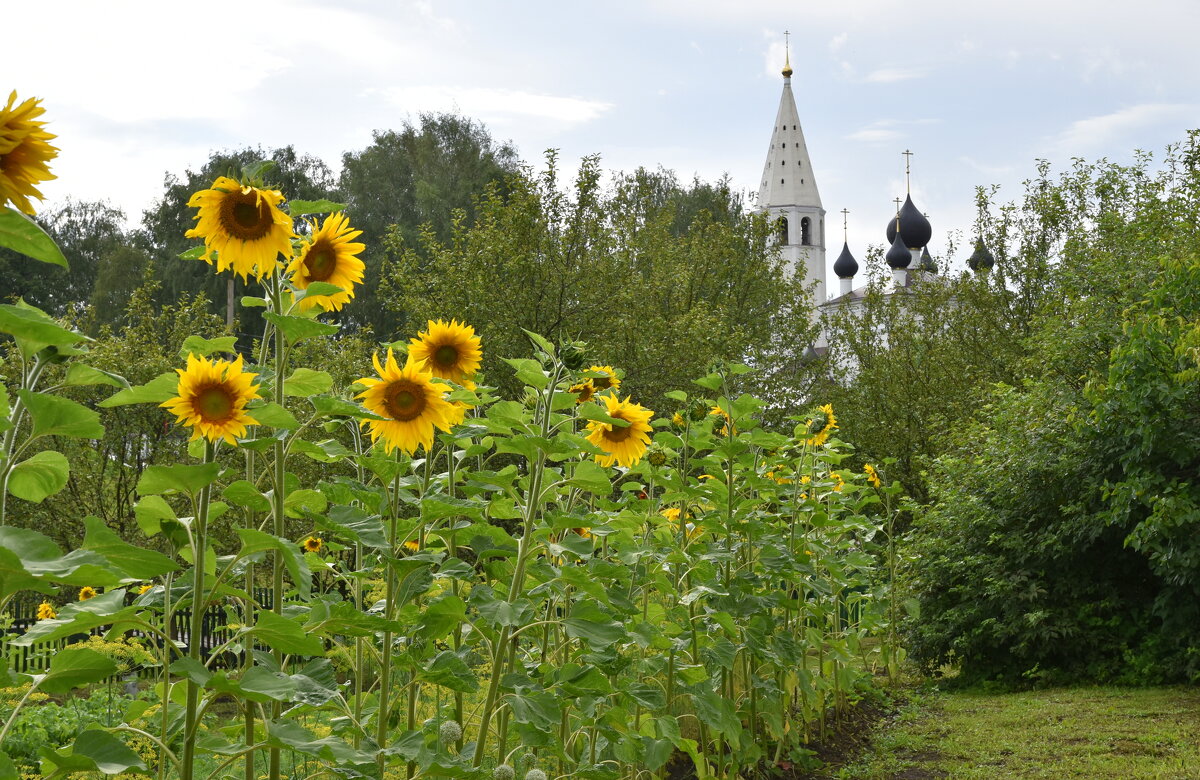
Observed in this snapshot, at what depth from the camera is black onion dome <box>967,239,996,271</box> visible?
1898cm

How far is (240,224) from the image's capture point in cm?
211

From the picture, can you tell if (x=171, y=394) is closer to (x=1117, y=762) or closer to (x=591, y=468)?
(x=591, y=468)

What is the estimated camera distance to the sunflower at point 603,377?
309 cm

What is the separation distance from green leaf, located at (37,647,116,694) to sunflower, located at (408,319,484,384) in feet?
4.27

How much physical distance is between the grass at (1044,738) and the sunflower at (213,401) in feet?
11.8

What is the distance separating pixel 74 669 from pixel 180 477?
12.2 inches

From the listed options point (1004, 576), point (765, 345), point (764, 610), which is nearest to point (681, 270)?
point (765, 345)

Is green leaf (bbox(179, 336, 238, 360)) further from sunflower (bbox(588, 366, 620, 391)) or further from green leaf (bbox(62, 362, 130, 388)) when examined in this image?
sunflower (bbox(588, 366, 620, 391))

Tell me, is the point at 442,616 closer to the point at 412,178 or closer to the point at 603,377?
the point at 603,377

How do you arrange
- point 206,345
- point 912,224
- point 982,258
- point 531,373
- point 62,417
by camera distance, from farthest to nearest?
point 912,224
point 982,258
point 531,373
point 206,345
point 62,417

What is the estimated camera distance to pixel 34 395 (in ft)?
4.45

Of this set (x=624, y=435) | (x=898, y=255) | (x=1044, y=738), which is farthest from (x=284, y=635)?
(x=898, y=255)

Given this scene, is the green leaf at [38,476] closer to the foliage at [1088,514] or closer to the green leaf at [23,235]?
the green leaf at [23,235]

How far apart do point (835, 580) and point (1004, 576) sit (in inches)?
113
